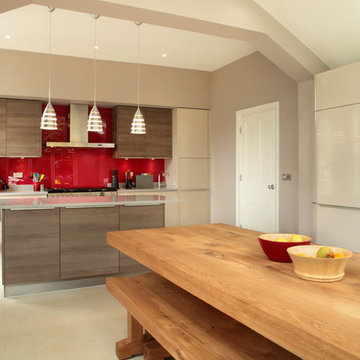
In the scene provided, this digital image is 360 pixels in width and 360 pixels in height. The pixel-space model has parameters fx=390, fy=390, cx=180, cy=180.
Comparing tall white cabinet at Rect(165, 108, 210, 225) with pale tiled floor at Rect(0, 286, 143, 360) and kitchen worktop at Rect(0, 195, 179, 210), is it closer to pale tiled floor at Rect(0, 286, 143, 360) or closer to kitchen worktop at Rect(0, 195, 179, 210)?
kitchen worktop at Rect(0, 195, 179, 210)

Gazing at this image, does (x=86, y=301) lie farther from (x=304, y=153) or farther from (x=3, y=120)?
(x=3, y=120)

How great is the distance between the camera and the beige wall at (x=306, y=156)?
4543 mm

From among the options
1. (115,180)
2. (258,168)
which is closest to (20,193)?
(115,180)

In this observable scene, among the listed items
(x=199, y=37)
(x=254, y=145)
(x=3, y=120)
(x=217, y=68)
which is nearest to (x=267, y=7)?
(x=199, y=37)

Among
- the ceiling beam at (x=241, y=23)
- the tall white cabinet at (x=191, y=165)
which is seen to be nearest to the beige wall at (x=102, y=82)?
the tall white cabinet at (x=191, y=165)

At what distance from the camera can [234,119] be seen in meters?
6.23

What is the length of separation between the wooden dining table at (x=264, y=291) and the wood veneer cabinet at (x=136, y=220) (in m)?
1.83

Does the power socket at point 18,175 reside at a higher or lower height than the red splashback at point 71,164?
lower

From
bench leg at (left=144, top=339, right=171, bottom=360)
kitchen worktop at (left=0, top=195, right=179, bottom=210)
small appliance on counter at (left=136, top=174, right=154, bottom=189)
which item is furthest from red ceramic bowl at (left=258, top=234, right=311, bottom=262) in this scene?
small appliance on counter at (left=136, top=174, right=154, bottom=189)

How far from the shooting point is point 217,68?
21.9 ft

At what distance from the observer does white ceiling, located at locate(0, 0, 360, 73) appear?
373 centimetres

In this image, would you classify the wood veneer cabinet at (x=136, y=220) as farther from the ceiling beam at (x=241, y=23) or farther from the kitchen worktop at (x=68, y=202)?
the ceiling beam at (x=241, y=23)

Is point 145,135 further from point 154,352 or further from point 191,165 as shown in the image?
point 154,352

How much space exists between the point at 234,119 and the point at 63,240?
3450mm
